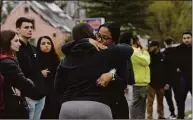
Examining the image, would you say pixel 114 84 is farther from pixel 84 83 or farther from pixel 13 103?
pixel 13 103

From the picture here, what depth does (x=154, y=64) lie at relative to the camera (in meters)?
11.9

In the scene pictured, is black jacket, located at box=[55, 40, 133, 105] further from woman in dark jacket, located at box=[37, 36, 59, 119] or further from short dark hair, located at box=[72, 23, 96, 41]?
woman in dark jacket, located at box=[37, 36, 59, 119]

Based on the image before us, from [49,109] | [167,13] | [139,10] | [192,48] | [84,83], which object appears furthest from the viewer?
[167,13]

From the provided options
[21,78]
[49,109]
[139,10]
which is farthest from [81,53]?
[139,10]

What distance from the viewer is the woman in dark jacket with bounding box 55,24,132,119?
5141 mm

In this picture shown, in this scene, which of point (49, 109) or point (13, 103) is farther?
point (49, 109)

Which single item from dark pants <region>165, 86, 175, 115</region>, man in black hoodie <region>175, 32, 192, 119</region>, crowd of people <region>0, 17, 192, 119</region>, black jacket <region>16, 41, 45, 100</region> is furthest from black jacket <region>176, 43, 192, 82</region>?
black jacket <region>16, 41, 45, 100</region>

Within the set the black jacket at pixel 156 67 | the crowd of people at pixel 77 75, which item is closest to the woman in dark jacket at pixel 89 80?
the crowd of people at pixel 77 75

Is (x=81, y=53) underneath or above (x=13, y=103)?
above

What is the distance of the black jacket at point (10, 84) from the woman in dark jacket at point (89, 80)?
29.1 inches

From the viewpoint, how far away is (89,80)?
17.0ft

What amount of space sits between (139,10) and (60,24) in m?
21.0

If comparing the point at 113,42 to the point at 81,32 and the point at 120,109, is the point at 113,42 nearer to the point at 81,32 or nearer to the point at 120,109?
the point at 81,32

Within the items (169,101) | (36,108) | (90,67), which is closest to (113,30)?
(90,67)
